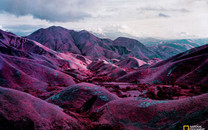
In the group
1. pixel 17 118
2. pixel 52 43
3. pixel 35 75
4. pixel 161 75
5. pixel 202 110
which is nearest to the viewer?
Result: pixel 17 118

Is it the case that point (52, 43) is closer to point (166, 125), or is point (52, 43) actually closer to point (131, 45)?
point (131, 45)

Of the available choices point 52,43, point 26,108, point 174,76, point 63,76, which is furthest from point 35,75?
point 52,43

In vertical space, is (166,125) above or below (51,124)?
below

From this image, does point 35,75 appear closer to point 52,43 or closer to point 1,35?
point 1,35

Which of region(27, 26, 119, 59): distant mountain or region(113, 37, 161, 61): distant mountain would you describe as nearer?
region(27, 26, 119, 59): distant mountain

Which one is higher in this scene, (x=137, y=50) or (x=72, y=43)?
(x=72, y=43)

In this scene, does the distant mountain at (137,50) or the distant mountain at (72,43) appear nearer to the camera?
the distant mountain at (72,43)

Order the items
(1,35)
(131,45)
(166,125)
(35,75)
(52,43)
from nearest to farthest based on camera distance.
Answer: (166,125) < (35,75) < (1,35) < (52,43) < (131,45)

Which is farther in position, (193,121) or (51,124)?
(51,124)

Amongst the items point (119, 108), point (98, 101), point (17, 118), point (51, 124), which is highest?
point (17, 118)

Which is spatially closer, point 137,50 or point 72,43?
point 72,43
